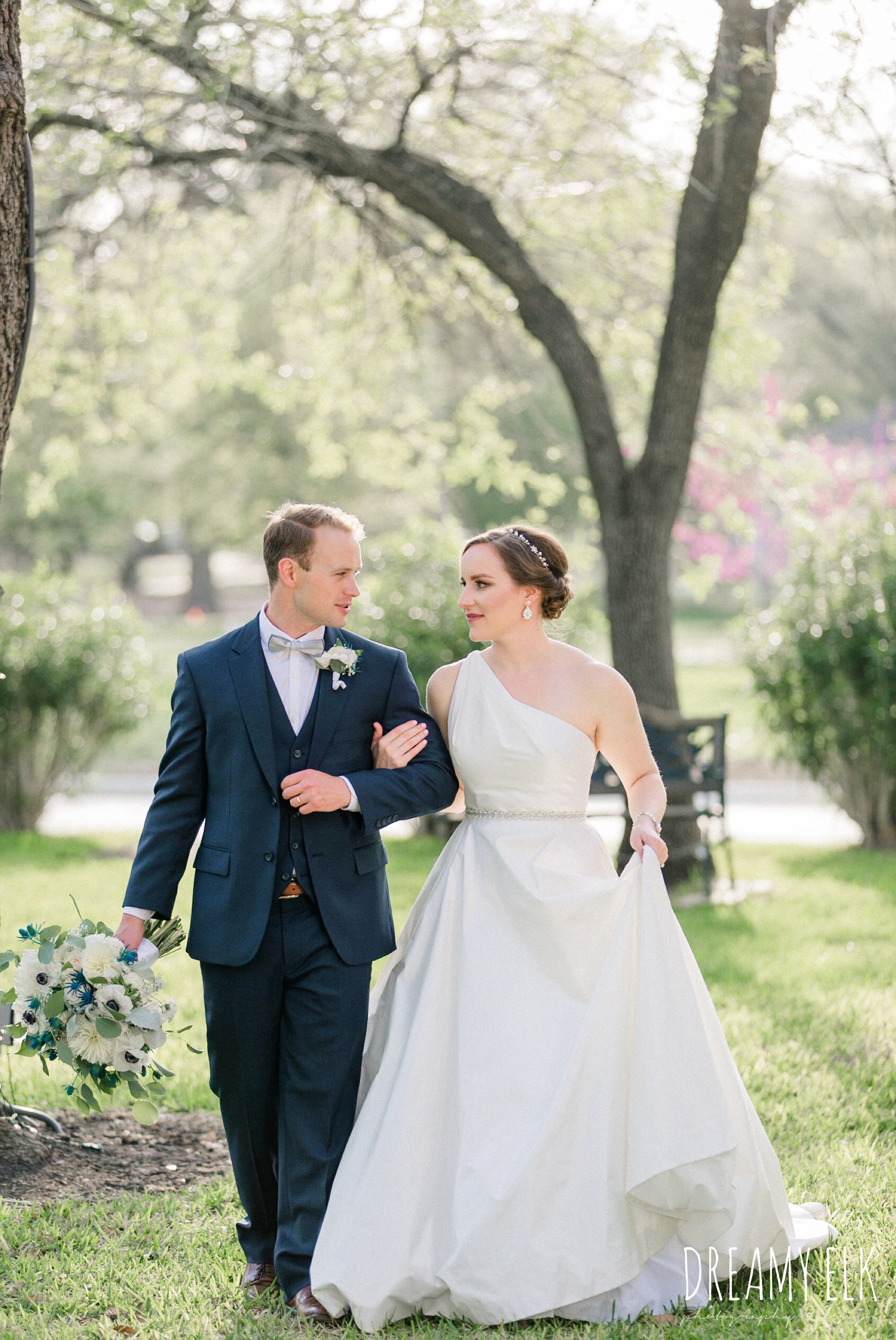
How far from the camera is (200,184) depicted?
9234 millimetres

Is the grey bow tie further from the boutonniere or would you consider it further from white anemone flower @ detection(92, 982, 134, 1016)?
white anemone flower @ detection(92, 982, 134, 1016)

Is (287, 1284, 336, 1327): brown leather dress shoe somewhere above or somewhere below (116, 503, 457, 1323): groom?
below

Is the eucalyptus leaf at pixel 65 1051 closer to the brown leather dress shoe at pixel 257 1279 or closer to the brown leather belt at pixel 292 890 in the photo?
the brown leather belt at pixel 292 890

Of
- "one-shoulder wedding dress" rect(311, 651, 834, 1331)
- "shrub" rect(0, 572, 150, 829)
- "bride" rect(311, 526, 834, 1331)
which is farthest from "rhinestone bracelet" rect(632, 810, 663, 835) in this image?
"shrub" rect(0, 572, 150, 829)

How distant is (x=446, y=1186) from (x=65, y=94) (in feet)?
23.6

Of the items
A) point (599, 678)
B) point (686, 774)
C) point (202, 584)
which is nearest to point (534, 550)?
point (599, 678)

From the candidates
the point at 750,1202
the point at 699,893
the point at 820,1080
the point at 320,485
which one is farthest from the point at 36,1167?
the point at 320,485

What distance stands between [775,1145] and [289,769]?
92.0 inches

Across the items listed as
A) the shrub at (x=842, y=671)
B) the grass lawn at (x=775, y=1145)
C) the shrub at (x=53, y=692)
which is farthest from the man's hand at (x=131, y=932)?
the shrub at (x=53, y=692)

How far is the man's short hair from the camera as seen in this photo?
139 inches

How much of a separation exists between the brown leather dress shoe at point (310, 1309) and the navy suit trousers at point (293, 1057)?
0.09 feet

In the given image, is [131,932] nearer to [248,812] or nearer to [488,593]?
[248,812]

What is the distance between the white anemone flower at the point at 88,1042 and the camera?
3381 millimetres

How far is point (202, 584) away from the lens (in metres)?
37.9
